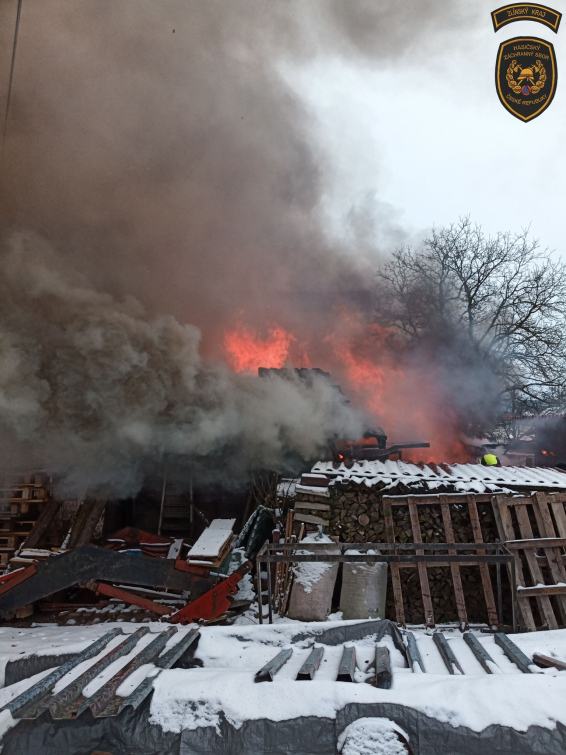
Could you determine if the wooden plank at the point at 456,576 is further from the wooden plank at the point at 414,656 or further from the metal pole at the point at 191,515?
the metal pole at the point at 191,515

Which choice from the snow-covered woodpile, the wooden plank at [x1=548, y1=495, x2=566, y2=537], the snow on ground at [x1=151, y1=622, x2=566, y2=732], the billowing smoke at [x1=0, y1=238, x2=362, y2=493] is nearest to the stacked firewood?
the snow-covered woodpile

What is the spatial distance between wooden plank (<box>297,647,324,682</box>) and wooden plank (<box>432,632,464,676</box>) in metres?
1.09

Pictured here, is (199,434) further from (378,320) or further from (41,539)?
(378,320)

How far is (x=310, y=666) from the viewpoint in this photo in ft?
12.0

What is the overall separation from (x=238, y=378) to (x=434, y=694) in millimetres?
9143

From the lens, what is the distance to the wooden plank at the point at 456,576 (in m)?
6.95

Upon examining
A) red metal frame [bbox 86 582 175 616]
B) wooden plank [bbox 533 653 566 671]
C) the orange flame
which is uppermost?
the orange flame

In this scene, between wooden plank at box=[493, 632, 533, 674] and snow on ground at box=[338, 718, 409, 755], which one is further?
wooden plank at box=[493, 632, 533, 674]

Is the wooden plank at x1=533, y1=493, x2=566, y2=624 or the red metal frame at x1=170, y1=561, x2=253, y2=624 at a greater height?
the wooden plank at x1=533, y1=493, x2=566, y2=624

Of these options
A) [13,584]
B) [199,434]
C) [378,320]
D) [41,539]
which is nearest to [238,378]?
[199,434]

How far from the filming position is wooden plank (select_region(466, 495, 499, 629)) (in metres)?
6.92

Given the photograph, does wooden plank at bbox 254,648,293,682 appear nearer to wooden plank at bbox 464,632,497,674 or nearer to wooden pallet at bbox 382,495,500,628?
wooden plank at bbox 464,632,497,674

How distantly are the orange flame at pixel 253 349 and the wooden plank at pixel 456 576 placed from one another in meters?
7.64

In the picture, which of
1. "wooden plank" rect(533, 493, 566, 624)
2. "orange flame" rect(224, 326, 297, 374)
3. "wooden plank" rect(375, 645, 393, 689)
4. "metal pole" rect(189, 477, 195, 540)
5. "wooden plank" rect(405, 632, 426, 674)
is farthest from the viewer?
"orange flame" rect(224, 326, 297, 374)
